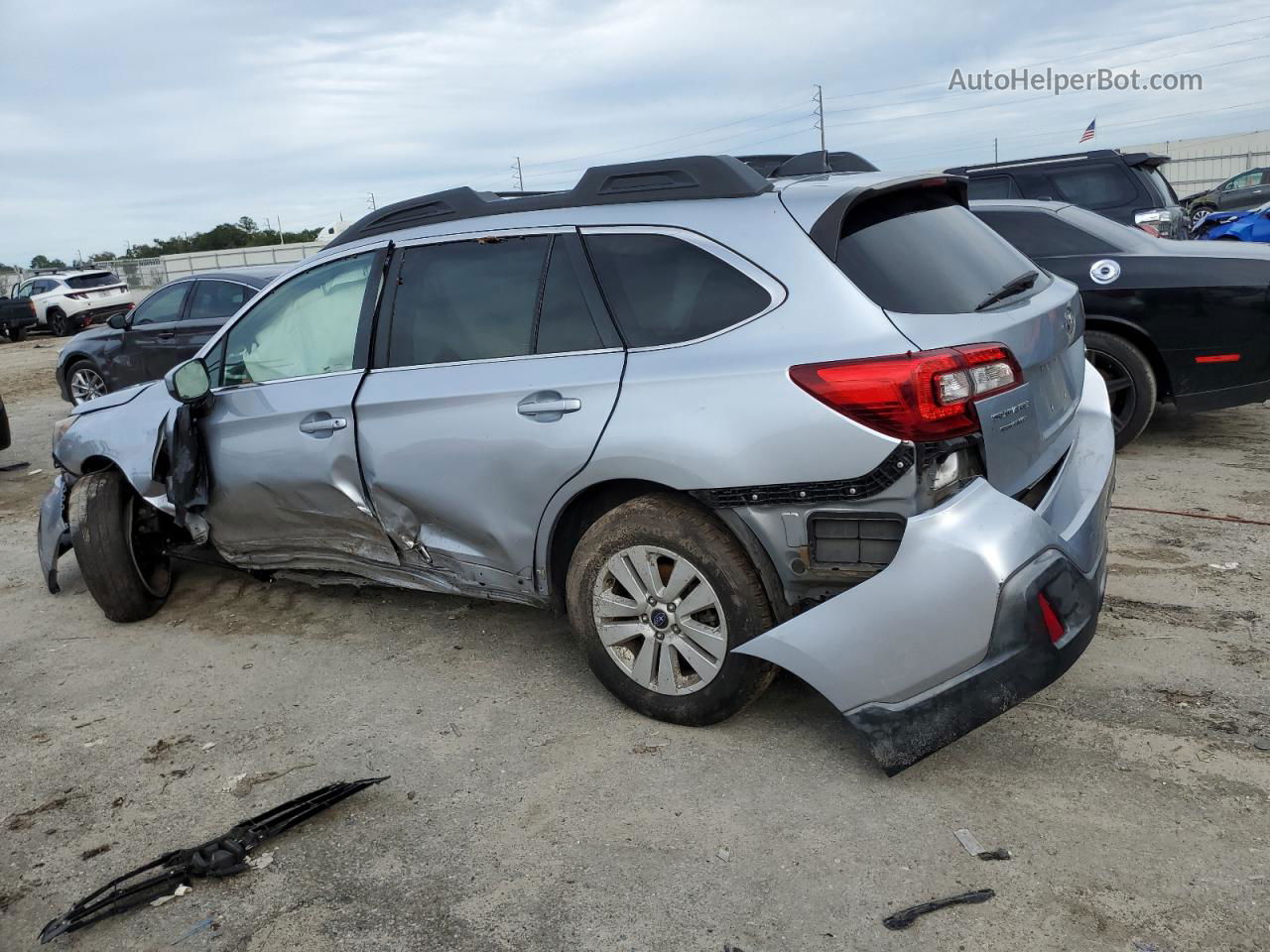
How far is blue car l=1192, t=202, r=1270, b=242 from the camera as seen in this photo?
15820mm

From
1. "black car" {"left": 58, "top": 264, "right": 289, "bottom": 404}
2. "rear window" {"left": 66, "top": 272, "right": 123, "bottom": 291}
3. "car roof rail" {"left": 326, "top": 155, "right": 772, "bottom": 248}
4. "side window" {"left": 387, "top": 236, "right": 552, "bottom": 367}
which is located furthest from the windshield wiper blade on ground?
"rear window" {"left": 66, "top": 272, "right": 123, "bottom": 291}

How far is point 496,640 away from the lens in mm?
4457

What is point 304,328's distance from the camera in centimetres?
439

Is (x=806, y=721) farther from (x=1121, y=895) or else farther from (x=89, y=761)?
(x=89, y=761)

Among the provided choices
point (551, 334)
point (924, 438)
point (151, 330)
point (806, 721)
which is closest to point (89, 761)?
point (551, 334)

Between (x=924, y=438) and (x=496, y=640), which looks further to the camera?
(x=496, y=640)

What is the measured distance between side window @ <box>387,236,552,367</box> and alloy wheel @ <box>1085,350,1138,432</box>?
13.6ft

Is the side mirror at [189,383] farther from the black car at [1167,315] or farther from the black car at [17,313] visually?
the black car at [17,313]

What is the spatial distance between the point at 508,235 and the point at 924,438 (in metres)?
1.76

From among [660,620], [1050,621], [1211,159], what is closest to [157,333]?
[660,620]

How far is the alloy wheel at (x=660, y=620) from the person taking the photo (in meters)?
3.29

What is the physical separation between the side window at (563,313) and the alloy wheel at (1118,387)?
410 centimetres

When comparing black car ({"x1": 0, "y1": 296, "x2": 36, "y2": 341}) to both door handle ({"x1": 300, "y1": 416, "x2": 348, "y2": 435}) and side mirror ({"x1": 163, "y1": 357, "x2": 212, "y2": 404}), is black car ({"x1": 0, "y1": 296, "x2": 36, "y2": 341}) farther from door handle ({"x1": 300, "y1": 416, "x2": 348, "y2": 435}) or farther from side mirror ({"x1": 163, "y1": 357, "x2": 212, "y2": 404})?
door handle ({"x1": 300, "y1": 416, "x2": 348, "y2": 435})

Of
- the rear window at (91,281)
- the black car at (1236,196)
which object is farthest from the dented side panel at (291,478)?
the rear window at (91,281)
